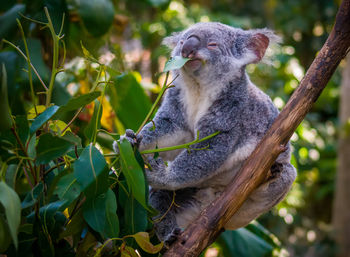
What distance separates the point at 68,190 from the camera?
1.53m

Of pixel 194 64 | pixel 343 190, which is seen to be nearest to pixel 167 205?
pixel 194 64

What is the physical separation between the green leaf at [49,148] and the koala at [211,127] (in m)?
0.77

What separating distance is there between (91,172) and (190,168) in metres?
A: 0.80

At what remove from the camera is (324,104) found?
7.23 metres

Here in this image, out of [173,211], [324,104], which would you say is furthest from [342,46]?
[324,104]

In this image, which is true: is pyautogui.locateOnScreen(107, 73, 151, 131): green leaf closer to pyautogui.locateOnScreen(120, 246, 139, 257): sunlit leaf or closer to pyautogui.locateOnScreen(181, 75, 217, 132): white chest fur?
pyautogui.locateOnScreen(181, 75, 217, 132): white chest fur

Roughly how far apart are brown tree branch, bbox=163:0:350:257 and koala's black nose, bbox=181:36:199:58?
1.83ft

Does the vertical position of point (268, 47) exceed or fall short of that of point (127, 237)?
it exceeds it

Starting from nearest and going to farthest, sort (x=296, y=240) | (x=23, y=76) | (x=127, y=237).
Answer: (x=127, y=237)
(x=23, y=76)
(x=296, y=240)

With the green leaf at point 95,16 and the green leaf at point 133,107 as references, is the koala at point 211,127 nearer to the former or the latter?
the green leaf at point 133,107

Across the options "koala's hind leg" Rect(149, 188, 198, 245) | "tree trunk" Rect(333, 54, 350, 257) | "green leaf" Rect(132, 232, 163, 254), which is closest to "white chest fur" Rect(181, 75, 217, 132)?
"koala's hind leg" Rect(149, 188, 198, 245)

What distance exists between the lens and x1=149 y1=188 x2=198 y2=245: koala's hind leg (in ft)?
7.13

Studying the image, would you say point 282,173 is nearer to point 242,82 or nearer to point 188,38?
point 242,82

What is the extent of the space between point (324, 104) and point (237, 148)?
5.47 m
